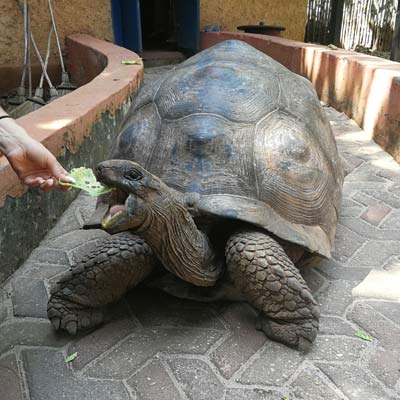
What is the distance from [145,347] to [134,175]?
0.78 m

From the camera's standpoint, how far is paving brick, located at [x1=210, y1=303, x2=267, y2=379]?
1.81 m

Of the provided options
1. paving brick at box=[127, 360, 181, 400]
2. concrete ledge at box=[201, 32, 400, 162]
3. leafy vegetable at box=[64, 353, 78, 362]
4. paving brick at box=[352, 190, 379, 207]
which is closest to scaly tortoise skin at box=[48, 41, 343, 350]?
leafy vegetable at box=[64, 353, 78, 362]

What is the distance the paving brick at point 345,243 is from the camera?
2568 mm

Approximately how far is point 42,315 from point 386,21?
13412 mm

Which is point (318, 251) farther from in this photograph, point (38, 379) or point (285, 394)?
point (38, 379)

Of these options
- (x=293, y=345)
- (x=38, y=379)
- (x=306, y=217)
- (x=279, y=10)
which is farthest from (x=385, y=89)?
(x=279, y=10)

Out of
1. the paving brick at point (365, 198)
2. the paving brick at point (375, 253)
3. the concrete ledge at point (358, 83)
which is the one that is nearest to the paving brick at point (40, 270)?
the paving brick at point (375, 253)

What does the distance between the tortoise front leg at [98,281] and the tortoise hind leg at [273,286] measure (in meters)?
0.37

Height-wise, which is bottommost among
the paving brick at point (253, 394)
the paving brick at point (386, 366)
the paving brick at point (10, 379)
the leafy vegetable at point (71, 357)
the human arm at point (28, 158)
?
the paving brick at point (386, 366)

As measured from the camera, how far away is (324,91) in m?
5.82

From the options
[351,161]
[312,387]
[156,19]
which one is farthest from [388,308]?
[156,19]

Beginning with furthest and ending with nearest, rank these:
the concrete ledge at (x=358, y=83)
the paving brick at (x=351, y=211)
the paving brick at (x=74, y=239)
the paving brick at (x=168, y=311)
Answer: the concrete ledge at (x=358, y=83) < the paving brick at (x=351, y=211) < the paving brick at (x=74, y=239) < the paving brick at (x=168, y=311)

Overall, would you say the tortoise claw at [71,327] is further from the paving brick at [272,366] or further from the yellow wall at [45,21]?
the yellow wall at [45,21]

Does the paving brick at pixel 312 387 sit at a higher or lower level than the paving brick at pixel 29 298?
higher
